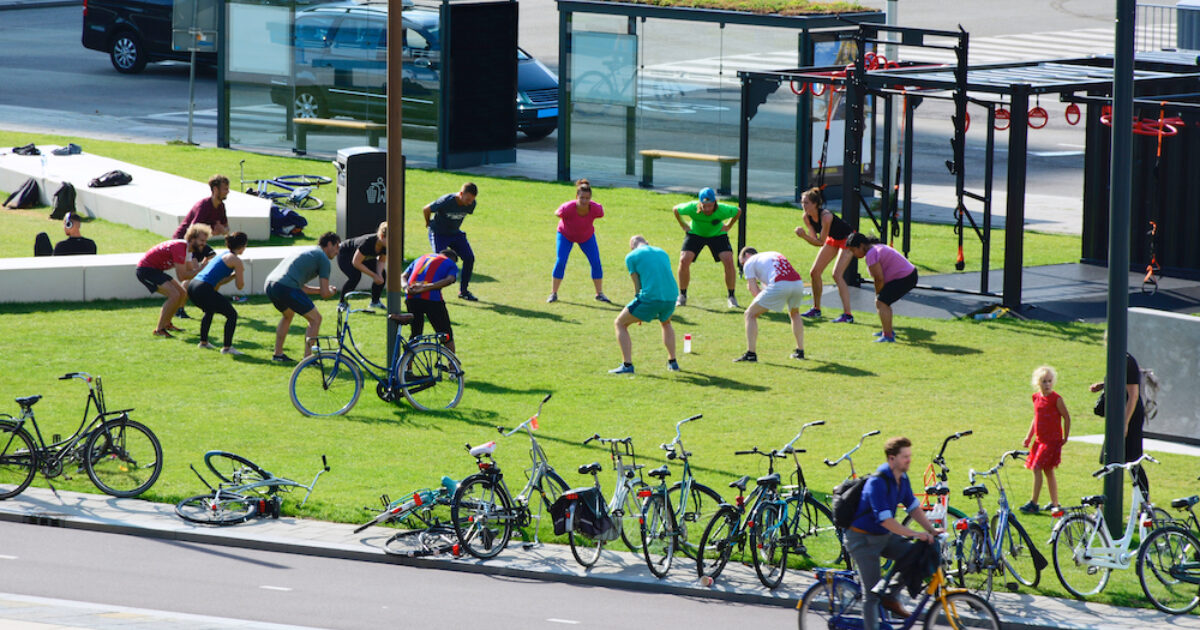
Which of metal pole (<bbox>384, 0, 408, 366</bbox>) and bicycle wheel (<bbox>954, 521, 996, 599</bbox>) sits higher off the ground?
metal pole (<bbox>384, 0, 408, 366</bbox>)

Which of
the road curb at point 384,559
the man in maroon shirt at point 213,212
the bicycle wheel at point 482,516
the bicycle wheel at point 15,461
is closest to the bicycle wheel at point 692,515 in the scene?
the road curb at point 384,559

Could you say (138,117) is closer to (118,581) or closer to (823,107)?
(823,107)

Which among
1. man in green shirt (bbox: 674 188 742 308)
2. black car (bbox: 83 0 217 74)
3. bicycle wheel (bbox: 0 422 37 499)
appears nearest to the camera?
bicycle wheel (bbox: 0 422 37 499)

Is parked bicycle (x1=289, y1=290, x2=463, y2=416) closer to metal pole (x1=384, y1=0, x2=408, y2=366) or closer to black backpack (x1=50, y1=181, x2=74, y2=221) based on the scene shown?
metal pole (x1=384, y1=0, x2=408, y2=366)

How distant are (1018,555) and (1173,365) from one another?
15.0 feet

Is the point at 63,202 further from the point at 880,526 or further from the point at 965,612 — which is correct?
the point at 965,612

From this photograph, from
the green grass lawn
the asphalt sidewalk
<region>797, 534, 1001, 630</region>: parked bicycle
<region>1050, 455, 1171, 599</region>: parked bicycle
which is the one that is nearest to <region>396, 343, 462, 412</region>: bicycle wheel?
the green grass lawn

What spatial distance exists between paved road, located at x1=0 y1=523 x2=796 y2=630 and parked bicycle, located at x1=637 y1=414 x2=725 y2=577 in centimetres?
39

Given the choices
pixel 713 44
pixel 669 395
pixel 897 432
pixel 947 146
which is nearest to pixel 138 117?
pixel 713 44

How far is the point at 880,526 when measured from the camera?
9844 millimetres

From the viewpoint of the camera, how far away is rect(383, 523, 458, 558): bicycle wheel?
11.9 meters

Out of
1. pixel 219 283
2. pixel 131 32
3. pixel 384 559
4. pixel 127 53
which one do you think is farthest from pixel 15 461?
pixel 127 53

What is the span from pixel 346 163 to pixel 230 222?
208 cm

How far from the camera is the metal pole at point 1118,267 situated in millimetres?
11953
